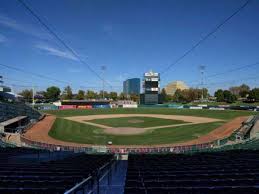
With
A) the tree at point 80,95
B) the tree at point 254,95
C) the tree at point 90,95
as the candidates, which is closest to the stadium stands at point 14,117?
the tree at point 254,95

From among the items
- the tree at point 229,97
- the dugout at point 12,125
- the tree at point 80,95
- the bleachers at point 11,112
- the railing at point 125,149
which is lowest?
the railing at point 125,149

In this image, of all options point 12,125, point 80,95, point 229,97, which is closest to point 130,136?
point 12,125

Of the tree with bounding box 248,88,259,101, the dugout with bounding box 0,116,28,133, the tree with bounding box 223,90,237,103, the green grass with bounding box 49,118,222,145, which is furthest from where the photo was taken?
the tree with bounding box 248,88,259,101

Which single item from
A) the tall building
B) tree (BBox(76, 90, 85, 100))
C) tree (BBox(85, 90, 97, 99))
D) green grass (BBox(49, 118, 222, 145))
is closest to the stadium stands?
green grass (BBox(49, 118, 222, 145))

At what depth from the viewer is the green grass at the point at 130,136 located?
44.8 m

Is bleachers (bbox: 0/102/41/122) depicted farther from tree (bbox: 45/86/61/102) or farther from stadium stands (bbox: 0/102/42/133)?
tree (bbox: 45/86/61/102)

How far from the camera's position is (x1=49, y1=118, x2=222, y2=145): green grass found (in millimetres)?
44812

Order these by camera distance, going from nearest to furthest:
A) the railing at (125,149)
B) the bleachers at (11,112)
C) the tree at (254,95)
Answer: the railing at (125,149)
the bleachers at (11,112)
the tree at (254,95)

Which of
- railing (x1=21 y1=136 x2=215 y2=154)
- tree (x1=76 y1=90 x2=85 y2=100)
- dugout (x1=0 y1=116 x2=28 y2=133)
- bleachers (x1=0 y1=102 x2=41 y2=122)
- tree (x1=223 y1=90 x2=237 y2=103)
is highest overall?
tree (x1=76 y1=90 x2=85 y2=100)

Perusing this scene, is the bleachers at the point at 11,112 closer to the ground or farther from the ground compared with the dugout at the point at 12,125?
farther from the ground

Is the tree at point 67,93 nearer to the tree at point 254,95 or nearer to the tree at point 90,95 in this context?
the tree at point 90,95

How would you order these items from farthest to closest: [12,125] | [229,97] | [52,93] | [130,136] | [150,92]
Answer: [52,93] → [229,97] → [150,92] → [12,125] → [130,136]

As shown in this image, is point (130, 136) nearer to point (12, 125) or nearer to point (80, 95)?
point (12, 125)

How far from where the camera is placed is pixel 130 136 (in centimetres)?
4941
